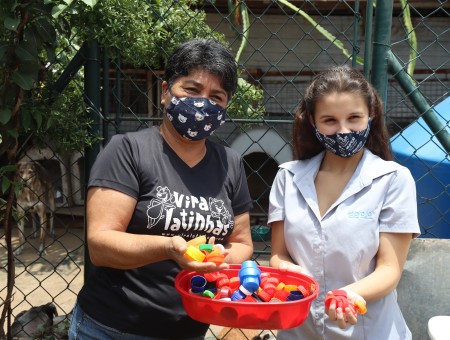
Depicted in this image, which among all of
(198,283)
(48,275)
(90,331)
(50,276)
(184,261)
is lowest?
(48,275)

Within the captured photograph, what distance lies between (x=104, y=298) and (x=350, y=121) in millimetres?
926

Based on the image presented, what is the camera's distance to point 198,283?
1682 millimetres

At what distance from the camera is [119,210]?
1666 millimetres

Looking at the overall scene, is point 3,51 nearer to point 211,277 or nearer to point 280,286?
point 211,277

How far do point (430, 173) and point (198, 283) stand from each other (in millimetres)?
1663

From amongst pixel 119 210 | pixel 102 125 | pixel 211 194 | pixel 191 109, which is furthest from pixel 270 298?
pixel 102 125

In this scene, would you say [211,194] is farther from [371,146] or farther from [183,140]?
[371,146]

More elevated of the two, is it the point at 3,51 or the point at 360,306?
the point at 3,51

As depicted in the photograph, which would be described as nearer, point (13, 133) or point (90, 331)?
point (90, 331)

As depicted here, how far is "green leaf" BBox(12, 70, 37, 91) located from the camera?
7.37 feet

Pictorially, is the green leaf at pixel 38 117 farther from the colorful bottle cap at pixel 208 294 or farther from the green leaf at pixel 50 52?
the colorful bottle cap at pixel 208 294

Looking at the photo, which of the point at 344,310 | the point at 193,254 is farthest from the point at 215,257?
the point at 344,310

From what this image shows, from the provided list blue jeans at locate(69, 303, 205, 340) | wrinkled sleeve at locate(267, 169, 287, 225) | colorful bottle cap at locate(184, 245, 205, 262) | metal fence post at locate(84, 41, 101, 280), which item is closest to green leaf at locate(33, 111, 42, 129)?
metal fence post at locate(84, 41, 101, 280)

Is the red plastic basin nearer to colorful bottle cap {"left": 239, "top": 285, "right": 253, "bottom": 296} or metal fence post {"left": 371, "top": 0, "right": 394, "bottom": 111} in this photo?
colorful bottle cap {"left": 239, "top": 285, "right": 253, "bottom": 296}
